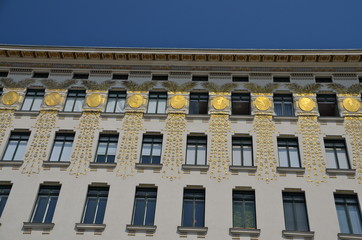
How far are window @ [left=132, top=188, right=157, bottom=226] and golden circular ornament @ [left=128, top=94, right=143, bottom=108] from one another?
5737 mm

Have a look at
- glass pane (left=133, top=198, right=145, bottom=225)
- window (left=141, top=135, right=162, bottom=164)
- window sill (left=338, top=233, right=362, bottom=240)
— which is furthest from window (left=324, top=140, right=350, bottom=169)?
glass pane (left=133, top=198, right=145, bottom=225)

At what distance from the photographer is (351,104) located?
25844 mm

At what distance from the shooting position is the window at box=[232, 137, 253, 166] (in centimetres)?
2380

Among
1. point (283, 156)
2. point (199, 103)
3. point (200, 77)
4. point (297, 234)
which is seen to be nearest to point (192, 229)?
point (297, 234)

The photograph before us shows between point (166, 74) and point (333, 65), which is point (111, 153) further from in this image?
Answer: point (333, 65)

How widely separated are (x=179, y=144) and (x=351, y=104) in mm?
10356

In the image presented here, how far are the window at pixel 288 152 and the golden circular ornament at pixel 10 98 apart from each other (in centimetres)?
1598

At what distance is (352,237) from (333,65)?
1159cm

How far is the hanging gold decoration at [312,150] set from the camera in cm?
2281

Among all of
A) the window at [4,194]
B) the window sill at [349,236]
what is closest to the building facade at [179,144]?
the window sill at [349,236]

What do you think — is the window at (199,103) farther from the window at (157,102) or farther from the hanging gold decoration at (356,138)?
the hanging gold decoration at (356,138)

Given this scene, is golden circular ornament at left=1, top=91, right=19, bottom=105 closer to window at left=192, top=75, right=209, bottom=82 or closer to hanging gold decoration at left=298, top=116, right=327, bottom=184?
window at left=192, top=75, right=209, bottom=82

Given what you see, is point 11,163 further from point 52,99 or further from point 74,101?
point 74,101

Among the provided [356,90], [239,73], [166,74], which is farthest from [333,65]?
[166,74]
